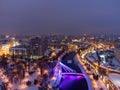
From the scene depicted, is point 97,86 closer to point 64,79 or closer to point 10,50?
point 64,79

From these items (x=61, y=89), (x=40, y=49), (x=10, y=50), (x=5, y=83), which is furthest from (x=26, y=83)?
(x=10, y=50)

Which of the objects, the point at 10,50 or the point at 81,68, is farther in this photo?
the point at 10,50

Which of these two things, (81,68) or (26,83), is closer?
(26,83)

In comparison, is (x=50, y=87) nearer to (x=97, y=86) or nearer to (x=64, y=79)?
(x=97, y=86)

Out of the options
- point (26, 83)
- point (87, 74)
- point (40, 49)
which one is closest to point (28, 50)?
point (40, 49)

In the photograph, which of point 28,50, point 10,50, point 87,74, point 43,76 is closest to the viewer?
point 43,76

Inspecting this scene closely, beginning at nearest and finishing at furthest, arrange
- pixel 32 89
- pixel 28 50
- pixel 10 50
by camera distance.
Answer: pixel 32 89 < pixel 28 50 < pixel 10 50

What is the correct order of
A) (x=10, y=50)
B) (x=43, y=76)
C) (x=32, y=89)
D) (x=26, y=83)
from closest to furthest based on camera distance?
(x=32, y=89) → (x=26, y=83) → (x=43, y=76) → (x=10, y=50)

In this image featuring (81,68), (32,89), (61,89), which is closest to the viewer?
(32,89)

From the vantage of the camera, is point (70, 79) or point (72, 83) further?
point (70, 79)
